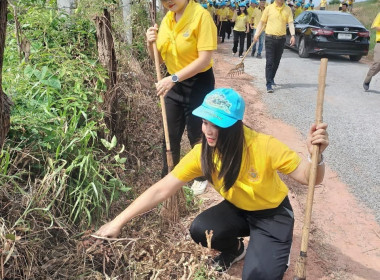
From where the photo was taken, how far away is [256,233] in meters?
2.52

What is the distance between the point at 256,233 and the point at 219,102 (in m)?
0.86

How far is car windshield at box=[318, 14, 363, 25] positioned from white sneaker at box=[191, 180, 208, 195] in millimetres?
8919

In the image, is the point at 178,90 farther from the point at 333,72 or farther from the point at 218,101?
the point at 333,72

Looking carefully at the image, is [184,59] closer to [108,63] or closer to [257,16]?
[108,63]

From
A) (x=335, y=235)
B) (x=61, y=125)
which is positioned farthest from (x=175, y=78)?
(x=335, y=235)

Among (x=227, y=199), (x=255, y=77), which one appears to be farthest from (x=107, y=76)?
(x=255, y=77)

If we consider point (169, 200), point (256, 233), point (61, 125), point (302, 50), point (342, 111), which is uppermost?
point (61, 125)

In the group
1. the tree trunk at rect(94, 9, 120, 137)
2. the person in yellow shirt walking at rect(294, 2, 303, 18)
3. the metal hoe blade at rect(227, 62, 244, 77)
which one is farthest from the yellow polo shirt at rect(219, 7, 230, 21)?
the tree trunk at rect(94, 9, 120, 137)

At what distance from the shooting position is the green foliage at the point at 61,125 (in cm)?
261

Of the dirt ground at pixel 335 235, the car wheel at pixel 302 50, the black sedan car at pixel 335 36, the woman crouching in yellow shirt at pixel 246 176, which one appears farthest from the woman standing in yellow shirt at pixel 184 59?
the car wheel at pixel 302 50

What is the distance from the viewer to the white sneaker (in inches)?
148

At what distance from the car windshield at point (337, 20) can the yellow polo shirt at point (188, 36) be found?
9050 millimetres

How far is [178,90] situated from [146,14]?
4.63 m

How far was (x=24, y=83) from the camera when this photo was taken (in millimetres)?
3262
